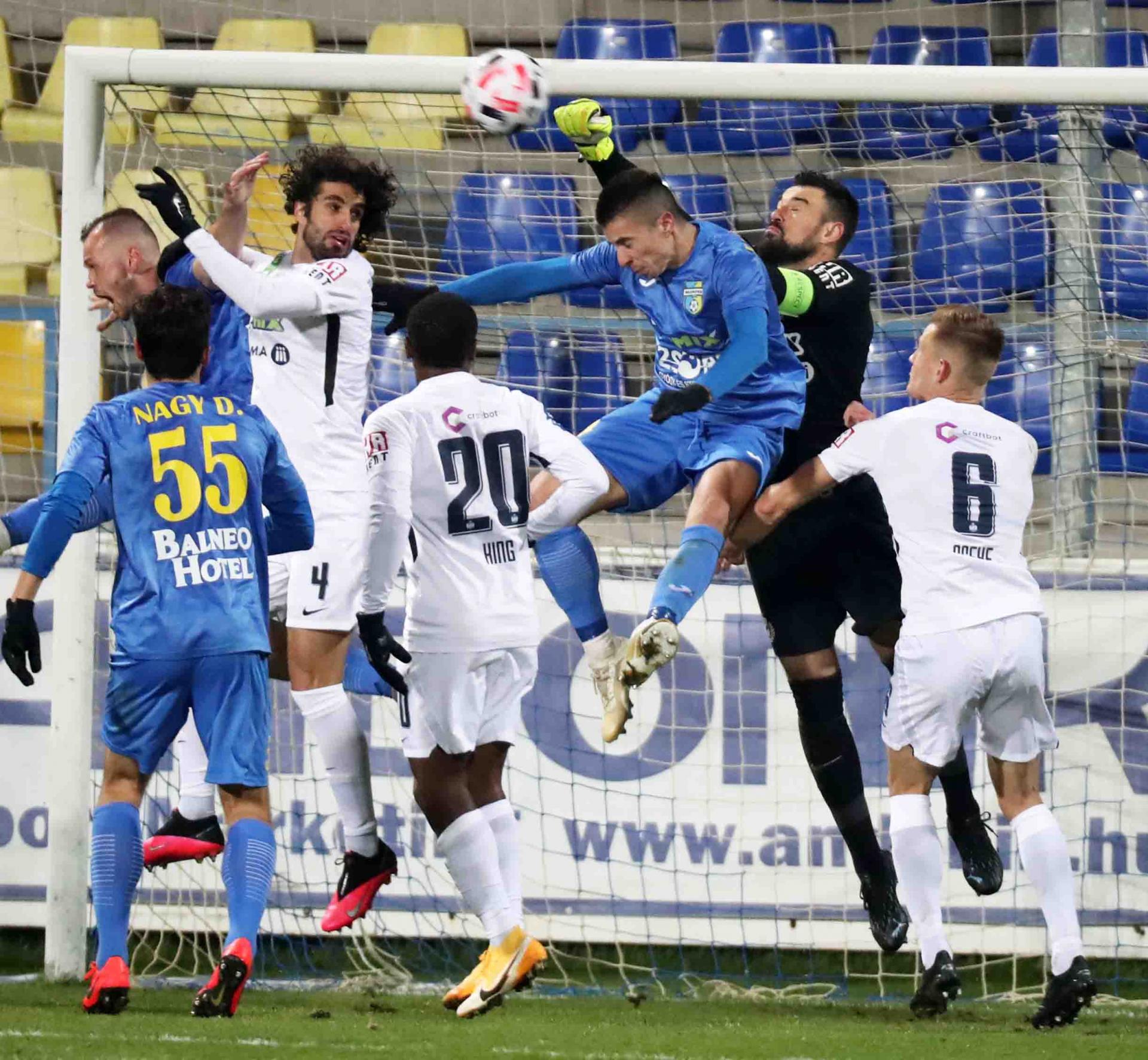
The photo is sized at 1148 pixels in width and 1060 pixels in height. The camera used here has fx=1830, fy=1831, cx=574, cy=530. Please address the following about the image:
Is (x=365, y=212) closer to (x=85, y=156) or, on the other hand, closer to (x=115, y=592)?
(x=85, y=156)

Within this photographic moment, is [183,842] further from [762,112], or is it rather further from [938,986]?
[762,112]

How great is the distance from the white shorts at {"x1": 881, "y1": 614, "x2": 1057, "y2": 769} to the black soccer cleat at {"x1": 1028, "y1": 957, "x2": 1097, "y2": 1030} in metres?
0.63

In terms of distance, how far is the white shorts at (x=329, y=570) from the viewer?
575cm

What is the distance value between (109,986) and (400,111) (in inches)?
200

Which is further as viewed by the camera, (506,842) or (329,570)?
(329,570)

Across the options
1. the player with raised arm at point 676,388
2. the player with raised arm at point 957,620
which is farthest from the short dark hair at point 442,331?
the player with raised arm at point 957,620

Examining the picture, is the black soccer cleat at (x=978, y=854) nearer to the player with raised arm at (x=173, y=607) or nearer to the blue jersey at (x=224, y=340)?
the player with raised arm at (x=173, y=607)

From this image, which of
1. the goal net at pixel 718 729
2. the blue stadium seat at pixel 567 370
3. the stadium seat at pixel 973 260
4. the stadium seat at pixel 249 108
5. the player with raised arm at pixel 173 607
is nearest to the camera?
the player with raised arm at pixel 173 607

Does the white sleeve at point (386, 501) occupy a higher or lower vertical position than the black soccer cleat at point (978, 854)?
higher

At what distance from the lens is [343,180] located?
589 cm

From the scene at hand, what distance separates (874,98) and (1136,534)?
6.75ft

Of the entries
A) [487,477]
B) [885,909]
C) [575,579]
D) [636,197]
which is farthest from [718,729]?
[636,197]

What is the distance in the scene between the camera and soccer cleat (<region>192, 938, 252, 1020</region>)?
15.8 feet

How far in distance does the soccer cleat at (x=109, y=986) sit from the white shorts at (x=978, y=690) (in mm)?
2363
